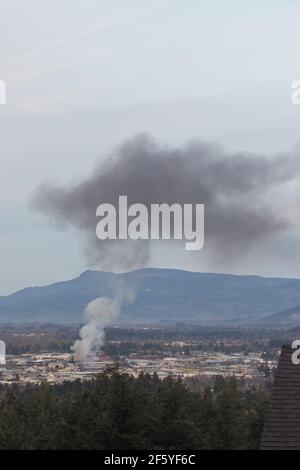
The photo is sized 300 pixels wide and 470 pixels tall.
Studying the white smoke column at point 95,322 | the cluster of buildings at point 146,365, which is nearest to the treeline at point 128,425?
the cluster of buildings at point 146,365

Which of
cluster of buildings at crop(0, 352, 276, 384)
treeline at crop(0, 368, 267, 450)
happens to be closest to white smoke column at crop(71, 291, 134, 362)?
cluster of buildings at crop(0, 352, 276, 384)

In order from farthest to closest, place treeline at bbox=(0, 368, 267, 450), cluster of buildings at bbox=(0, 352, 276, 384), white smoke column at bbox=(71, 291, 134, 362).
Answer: white smoke column at bbox=(71, 291, 134, 362) < cluster of buildings at bbox=(0, 352, 276, 384) < treeline at bbox=(0, 368, 267, 450)

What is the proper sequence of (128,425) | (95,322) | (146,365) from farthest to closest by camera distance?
(95,322)
(146,365)
(128,425)

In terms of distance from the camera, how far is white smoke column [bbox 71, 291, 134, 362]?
146625 mm

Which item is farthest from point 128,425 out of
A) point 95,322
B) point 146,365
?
point 95,322

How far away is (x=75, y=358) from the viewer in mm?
170375

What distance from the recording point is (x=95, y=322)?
158 metres

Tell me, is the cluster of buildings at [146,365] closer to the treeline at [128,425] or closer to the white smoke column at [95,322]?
the white smoke column at [95,322]

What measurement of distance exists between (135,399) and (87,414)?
2154 mm

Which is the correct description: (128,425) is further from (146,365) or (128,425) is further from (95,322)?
(95,322)

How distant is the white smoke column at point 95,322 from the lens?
147 m

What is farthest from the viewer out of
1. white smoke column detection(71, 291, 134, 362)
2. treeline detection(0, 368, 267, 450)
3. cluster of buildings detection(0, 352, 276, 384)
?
white smoke column detection(71, 291, 134, 362)

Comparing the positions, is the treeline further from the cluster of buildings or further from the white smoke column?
the white smoke column
